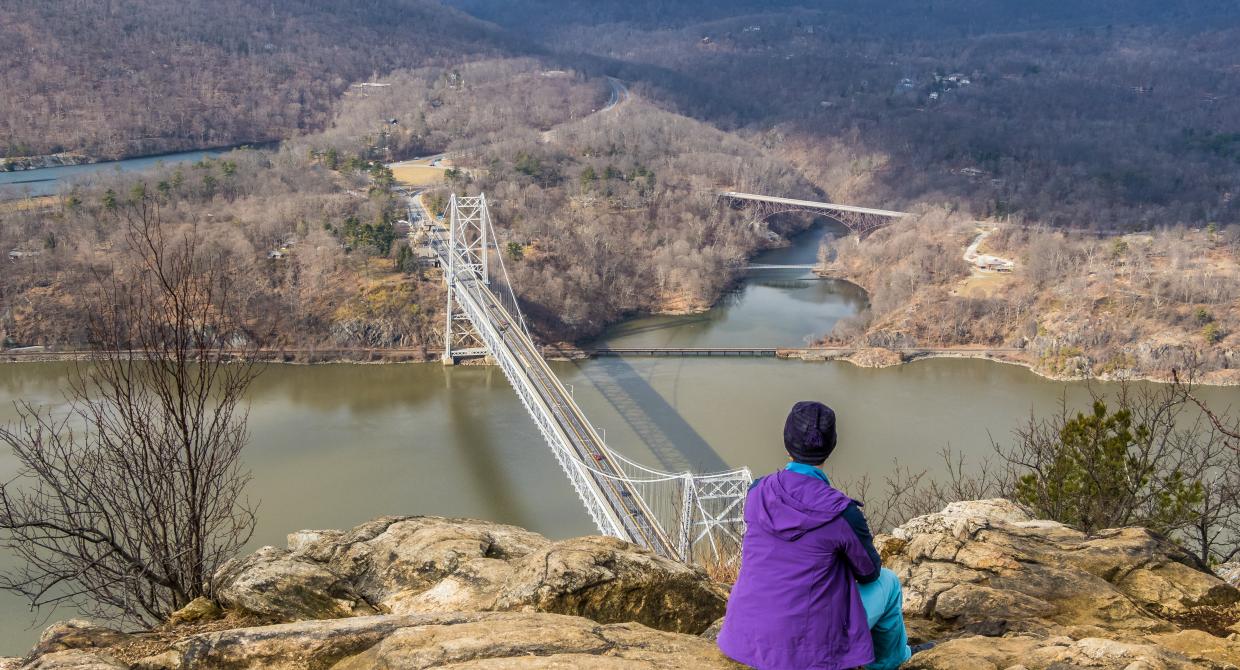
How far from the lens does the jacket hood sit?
2365 mm

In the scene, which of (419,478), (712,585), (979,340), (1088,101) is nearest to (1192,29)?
(1088,101)

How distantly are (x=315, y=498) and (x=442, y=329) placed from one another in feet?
29.8

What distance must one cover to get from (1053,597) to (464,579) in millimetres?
2346

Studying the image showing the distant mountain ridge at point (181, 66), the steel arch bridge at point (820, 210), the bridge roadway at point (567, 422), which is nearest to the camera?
the bridge roadway at point (567, 422)

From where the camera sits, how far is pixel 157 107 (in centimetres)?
4625

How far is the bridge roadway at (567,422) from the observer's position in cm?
1077

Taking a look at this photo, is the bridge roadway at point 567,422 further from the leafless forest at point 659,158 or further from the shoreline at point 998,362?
the shoreline at point 998,362

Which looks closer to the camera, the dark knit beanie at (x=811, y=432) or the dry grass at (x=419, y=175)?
the dark knit beanie at (x=811, y=432)

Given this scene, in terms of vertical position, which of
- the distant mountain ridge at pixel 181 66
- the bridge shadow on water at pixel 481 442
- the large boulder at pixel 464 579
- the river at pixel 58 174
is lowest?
the bridge shadow on water at pixel 481 442

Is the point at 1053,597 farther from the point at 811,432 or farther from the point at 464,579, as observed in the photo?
the point at 464,579

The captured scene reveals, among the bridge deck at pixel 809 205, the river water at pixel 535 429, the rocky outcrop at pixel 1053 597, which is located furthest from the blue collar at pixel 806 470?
the bridge deck at pixel 809 205

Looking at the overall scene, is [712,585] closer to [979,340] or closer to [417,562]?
[417,562]

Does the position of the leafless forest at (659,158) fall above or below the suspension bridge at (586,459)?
above

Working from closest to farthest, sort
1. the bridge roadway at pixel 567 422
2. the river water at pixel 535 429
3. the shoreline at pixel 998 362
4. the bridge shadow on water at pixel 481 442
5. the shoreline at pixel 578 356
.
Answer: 1. the bridge roadway at pixel 567 422
2. the bridge shadow on water at pixel 481 442
3. the river water at pixel 535 429
4. the shoreline at pixel 998 362
5. the shoreline at pixel 578 356
